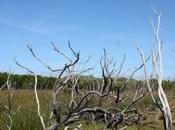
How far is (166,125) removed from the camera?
288 centimetres

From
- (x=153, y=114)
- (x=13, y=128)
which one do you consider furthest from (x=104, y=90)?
(x=153, y=114)

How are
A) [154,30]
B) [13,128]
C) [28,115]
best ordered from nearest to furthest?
[154,30] < [13,128] < [28,115]

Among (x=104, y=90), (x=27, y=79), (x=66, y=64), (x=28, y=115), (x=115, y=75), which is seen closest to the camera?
(x=66, y=64)

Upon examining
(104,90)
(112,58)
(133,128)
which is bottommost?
(133,128)

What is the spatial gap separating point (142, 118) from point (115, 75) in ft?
4.06

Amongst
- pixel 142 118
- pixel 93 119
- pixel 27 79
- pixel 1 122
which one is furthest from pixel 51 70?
pixel 27 79

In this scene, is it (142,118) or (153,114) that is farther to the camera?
(153,114)

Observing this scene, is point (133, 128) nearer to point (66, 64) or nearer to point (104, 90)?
point (104, 90)

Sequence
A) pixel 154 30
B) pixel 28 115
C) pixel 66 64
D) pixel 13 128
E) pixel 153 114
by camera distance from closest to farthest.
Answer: pixel 154 30
pixel 66 64
pixel 13 128
pixel 28 115
pixel 153 114

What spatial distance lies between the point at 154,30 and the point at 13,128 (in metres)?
4.18

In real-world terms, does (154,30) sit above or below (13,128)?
above

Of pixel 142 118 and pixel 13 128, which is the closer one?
pixel 13 128

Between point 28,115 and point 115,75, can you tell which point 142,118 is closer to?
point 115,75

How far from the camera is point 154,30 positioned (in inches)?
124
